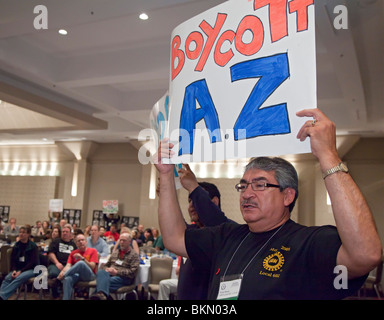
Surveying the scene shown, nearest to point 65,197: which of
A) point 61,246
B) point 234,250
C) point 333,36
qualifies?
point 61,246

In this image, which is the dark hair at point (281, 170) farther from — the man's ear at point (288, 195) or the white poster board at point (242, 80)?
the white poster board at point (242, 80)

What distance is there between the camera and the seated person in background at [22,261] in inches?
251

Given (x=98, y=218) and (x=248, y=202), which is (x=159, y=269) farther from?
(x=98, y=218)

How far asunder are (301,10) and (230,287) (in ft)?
3.20

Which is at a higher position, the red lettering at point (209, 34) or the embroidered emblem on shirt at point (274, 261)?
the red lettering at point (209, 34)

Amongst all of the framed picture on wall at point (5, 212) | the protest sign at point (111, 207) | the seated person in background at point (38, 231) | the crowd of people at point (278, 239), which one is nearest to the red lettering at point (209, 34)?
the crowd of people at point (278, 239)

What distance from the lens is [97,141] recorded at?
51.3 feet

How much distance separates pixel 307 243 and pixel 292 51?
644 mm

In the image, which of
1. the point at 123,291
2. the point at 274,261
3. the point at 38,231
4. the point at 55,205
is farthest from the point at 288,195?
the point at 55,205

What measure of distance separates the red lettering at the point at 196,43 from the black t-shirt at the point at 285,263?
2.49 ft

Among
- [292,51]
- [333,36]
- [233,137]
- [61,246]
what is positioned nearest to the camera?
[292,51]

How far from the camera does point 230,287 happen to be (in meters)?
1.36

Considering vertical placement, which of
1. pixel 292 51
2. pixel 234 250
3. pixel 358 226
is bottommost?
pixel 234 250
